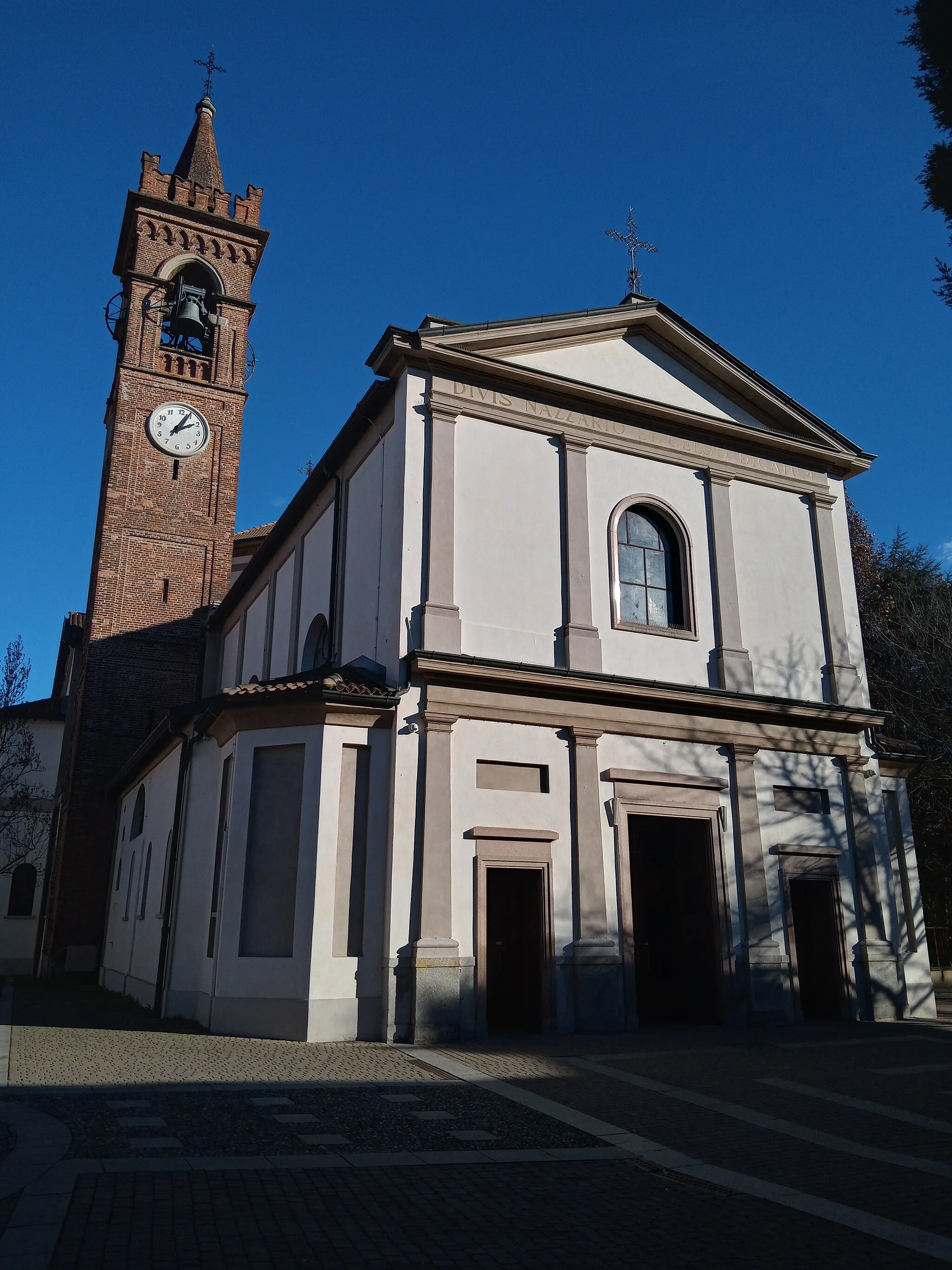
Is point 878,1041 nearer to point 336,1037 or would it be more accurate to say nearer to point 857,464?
point 336,1037

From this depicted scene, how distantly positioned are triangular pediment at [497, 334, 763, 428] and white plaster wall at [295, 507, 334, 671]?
4431 mm

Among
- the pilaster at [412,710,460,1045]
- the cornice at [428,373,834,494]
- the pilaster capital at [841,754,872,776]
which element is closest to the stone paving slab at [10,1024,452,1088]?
the pilaster at [412,710,460,1045]

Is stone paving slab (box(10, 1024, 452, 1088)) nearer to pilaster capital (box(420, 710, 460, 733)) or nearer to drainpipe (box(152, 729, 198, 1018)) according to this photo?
drainpipe (box(152, 729, 198, 1018))

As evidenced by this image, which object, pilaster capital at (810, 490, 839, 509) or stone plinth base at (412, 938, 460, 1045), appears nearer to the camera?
stone plinth base at (412, 938, 460, 1045)

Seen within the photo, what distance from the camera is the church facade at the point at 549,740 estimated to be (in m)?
12.1

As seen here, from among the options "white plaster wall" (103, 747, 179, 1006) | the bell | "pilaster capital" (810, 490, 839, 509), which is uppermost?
the bell

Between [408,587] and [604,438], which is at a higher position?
[604,438]

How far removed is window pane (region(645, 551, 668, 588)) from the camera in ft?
50.6

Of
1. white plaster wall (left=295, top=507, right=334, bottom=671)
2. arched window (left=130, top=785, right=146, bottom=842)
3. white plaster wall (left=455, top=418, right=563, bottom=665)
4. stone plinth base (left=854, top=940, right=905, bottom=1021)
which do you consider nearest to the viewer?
white plaster wall (left=455, top=418, right=563, bottom=665)

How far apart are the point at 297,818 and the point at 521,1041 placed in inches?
150

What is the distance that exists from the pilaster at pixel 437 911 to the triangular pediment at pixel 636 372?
618cm

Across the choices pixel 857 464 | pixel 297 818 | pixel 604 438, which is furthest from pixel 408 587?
pixel 857 464

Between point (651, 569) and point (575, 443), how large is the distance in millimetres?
2304

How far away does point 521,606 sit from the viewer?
1388cm
